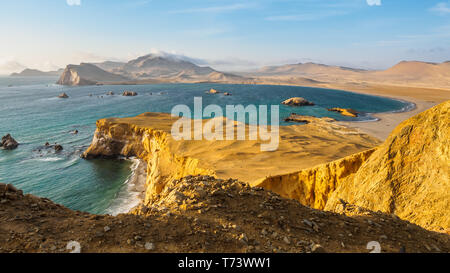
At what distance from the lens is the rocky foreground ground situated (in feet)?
14.4

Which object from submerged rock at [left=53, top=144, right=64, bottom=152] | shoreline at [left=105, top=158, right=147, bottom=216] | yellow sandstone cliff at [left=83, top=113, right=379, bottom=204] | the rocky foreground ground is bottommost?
shoreline at [left=105, top=158, right=147, bottom=216]

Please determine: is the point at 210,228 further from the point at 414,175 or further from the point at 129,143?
the point at 129,143

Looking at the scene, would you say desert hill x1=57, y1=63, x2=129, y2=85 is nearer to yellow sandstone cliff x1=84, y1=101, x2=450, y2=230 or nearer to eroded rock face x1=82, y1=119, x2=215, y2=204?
eroded rock face x1=82, y1=119, x2=215, y2=204

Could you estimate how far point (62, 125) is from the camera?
159 ft

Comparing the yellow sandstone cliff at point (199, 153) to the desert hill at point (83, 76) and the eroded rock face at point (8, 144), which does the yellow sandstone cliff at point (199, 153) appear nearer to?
the eroded rock face at point (8, 144)

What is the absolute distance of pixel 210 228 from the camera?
4.90 meters

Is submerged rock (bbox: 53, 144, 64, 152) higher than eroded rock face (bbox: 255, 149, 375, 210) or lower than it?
lower

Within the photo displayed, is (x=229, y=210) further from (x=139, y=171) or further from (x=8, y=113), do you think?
(x=8, y=113)

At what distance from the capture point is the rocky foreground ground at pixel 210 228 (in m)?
4.39

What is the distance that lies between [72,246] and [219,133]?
23408 mm

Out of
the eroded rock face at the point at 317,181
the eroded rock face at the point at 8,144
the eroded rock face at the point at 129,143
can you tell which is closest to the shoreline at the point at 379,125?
the eroded rock face at the point at 317,181

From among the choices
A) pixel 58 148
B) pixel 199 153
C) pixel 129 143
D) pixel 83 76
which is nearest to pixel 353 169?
pixel 199 153

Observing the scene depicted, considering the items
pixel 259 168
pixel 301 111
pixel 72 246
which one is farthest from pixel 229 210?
pixel 301 111

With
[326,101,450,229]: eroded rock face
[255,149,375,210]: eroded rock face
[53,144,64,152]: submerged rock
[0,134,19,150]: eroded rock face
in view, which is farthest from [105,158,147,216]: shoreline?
[0,134,19,150]: eroded rock face
